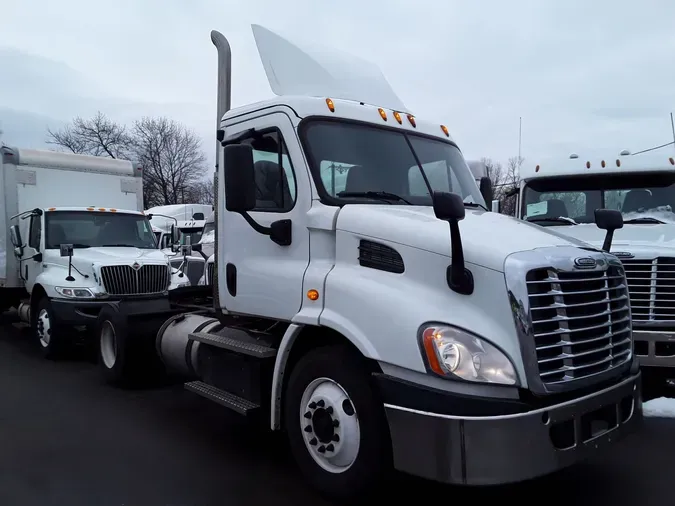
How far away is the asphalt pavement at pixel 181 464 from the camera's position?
416 cm

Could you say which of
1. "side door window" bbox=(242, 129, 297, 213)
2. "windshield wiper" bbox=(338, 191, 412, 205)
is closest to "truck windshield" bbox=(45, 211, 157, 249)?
"side door window" bbox=(242, 129, 297, 213)

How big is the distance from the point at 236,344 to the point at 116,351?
289cm

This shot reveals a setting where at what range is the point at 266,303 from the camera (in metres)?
4.51

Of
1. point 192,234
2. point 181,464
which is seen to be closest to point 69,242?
point 181,464

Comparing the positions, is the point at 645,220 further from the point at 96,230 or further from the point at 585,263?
the point at 96,230

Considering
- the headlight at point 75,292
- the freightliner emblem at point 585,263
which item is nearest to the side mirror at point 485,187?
the freightliner emblem at point 585,263

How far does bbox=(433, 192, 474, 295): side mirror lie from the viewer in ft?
10.8

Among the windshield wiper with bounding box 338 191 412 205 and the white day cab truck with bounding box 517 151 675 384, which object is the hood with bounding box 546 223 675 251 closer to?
the white day cab truck with bounding box 517 151 675 384

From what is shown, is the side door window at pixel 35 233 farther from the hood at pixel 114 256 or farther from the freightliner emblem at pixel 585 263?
the freightliner emblem at pixel 585 263

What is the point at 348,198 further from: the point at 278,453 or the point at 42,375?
the point at 42,375

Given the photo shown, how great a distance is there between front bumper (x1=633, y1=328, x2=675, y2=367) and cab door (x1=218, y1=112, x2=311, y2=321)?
3.38 meters

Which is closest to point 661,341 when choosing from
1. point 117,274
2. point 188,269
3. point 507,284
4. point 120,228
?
point 507,284

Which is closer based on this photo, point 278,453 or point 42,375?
point 278,453

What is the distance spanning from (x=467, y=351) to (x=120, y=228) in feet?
27.5
